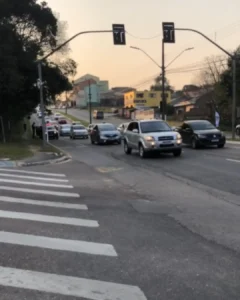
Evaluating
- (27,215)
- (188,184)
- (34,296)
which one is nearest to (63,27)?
(188,184)

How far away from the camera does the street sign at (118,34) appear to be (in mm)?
23844

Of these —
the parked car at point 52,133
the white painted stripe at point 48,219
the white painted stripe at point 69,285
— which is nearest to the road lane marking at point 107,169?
the white painted stripe at point 48,219

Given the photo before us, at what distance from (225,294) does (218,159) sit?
Result: 14647mm

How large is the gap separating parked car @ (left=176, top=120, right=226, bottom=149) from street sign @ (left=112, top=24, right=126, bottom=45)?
6641 millimetres

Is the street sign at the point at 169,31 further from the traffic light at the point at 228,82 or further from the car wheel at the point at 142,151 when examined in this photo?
the traffic light at the point at 228,82

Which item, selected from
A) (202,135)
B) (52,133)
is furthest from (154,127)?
(52,133)

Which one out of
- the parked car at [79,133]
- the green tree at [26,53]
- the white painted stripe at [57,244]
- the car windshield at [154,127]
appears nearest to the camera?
the white painted stripe at [57,244]

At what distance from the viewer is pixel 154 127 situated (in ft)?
72.3

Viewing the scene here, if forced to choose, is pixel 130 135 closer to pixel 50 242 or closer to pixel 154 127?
pixel 154 127

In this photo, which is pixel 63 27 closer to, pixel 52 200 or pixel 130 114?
pixel 52 200

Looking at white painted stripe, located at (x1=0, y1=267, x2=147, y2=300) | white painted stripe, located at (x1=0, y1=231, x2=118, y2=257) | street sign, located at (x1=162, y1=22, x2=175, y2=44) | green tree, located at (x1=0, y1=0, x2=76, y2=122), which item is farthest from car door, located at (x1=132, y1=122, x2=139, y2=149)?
white painted stripe, located at (x1=0, y1=267, x2=147, y2=300)

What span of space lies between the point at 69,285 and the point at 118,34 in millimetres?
20513

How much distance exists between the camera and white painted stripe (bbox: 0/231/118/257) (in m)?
6.05

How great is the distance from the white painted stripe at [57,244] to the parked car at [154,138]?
47.1ft
